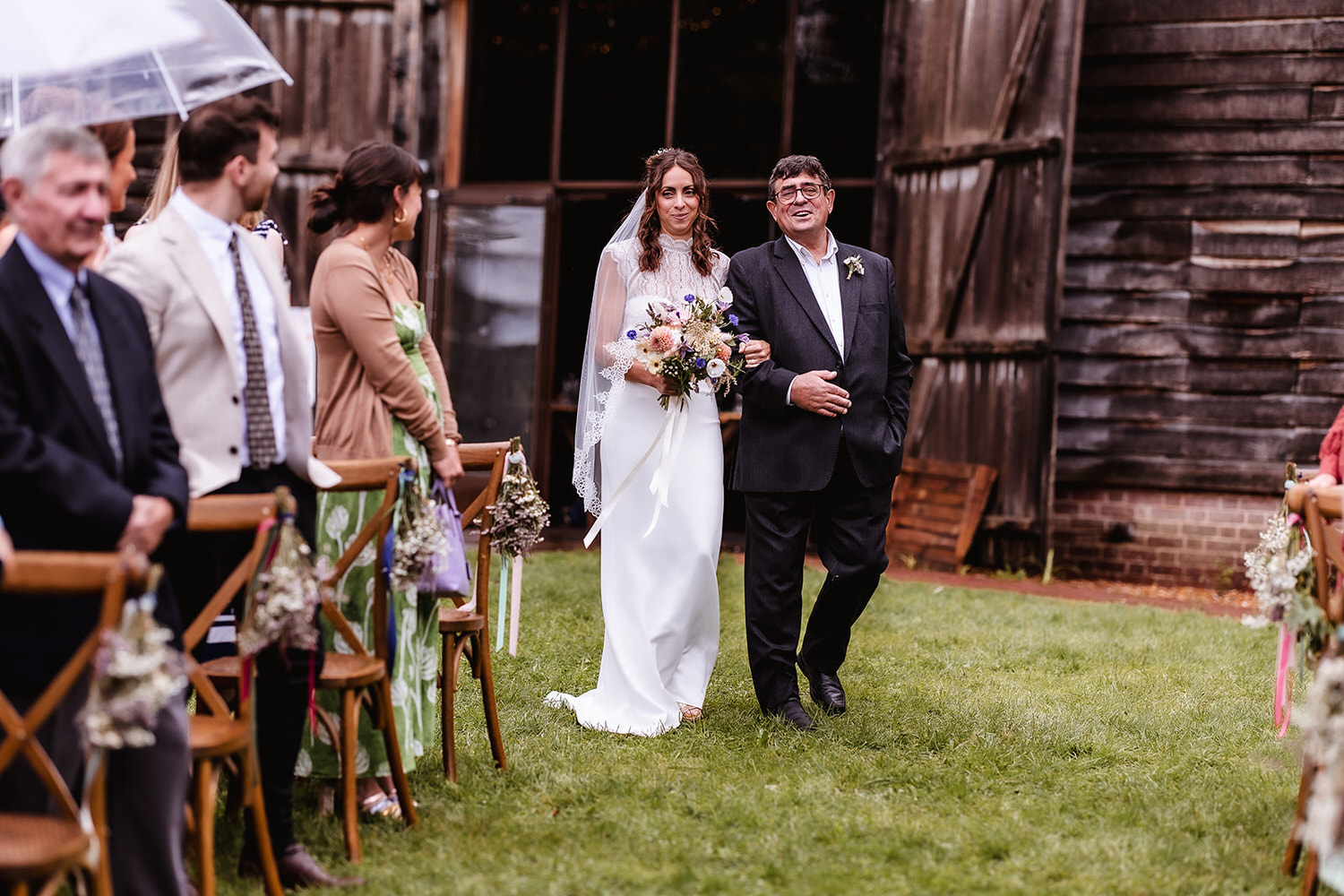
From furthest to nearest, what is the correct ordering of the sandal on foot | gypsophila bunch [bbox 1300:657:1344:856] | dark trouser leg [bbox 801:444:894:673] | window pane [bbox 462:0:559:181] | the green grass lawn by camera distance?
window pane [bbox 462:0:559:181]
dark trouser leg [bbox 801:444:894:673]
the sandal on foot
the green grass lawn
gypsophila bunch [bbox 1300:657:1344:856]

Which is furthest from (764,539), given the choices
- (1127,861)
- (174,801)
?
(174,801)

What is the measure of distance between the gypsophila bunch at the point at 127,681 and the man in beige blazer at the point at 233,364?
85 cm

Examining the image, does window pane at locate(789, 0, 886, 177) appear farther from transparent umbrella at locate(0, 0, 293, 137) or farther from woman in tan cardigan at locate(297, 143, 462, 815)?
A: woman in tan cardigan at locate(297, 143, 462, 815)

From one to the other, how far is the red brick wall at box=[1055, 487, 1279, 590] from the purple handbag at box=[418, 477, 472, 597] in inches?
280

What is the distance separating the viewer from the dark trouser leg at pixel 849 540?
5395 millimetres

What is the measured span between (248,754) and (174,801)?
1.02 feet

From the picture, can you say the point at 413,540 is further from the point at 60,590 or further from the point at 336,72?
the point at 336,72

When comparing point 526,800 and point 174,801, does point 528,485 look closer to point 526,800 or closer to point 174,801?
point 526,800

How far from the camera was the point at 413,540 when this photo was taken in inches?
151

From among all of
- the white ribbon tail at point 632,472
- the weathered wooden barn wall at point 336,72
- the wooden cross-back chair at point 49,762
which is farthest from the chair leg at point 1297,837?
the weathered wooden barn wall at point 336,72

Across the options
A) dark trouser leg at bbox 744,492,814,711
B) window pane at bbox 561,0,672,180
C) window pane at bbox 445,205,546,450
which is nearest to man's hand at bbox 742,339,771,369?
dark trouser leg at bbox 744,492,814,711

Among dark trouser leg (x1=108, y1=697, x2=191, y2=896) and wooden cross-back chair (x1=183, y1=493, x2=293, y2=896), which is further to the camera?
wooden cross-back chair (x1=183, y1=493, x2=293, y2=896)

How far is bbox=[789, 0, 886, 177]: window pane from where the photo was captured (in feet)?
35.6

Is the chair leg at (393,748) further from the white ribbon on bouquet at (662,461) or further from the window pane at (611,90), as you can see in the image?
the window pane at (611,90)
